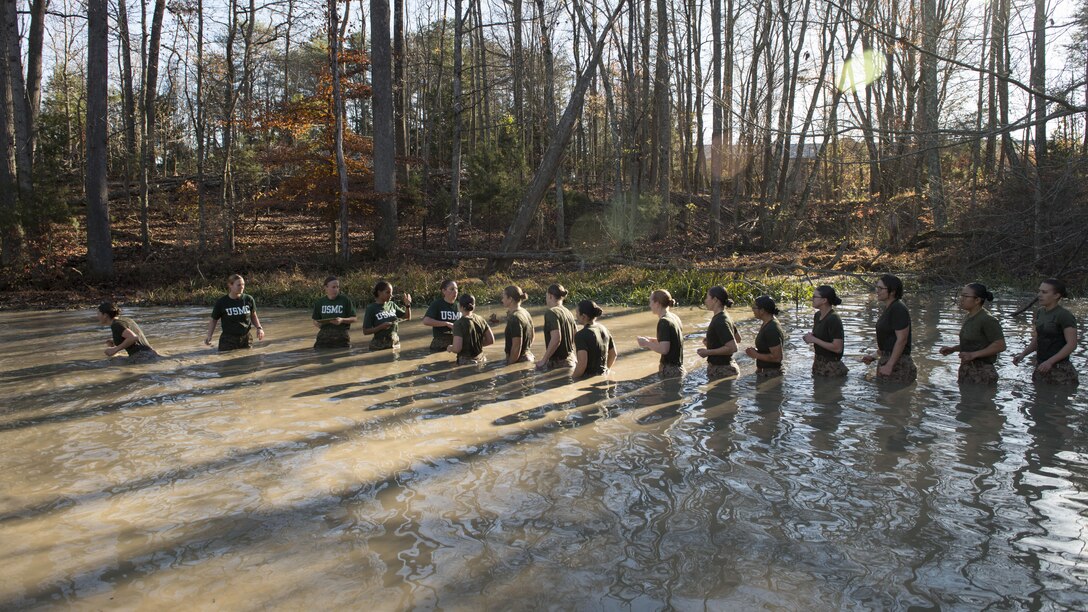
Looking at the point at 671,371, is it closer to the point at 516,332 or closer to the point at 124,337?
the point at 516,332

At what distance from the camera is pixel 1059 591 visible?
4.29 metres

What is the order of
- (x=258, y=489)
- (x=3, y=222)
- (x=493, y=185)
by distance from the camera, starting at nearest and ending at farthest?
(x=258, y=489)
(x=3, y=222)
(x=493, y=185)

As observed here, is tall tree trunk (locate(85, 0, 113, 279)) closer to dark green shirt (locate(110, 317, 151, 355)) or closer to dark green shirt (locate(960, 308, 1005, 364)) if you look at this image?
dark green shirt (locate(110, 317, 151, 355))

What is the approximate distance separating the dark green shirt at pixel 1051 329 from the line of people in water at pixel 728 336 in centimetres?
1

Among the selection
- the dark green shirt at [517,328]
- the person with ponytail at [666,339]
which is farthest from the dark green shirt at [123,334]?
the person with ponytail at [666,339]

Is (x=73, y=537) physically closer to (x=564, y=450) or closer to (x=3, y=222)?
(x=564, y=450)

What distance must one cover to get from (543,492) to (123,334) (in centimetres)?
811

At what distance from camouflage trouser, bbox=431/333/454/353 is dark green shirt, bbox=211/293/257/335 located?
3.06m

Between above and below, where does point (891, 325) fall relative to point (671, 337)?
above

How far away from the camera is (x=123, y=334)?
1102 cm

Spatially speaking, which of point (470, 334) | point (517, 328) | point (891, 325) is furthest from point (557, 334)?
point (891, 325)

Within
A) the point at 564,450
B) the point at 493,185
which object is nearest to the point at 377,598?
the point at 564,450

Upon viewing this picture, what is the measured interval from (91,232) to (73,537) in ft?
62.5

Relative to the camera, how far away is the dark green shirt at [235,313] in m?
12.1
